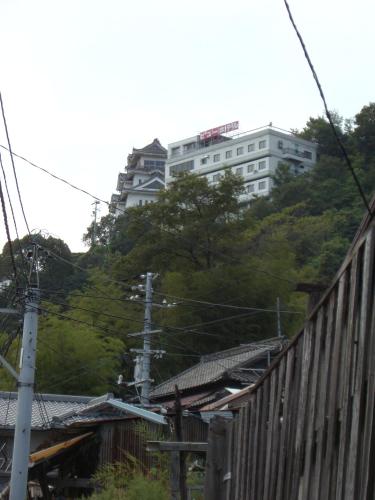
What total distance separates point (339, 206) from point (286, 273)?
80.2ft

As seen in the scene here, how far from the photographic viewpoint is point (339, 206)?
214 feet

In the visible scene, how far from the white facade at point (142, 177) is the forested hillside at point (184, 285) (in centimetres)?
3708

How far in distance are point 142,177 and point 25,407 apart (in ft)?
280

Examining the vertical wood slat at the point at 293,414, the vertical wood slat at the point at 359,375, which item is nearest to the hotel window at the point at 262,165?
the vertical wood slat at the point at 293,414

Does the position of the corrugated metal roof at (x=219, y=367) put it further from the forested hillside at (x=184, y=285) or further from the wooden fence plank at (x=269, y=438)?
the wooden fence plank at (x=269, y=438)

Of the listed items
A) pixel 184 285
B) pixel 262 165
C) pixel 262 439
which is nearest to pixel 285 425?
pixel 262 439

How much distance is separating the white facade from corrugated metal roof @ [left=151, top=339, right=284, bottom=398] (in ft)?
192

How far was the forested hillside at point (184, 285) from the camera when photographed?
36.6 metres

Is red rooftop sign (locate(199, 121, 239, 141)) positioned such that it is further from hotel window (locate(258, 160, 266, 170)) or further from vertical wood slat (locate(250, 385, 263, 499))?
vertical wood slat (locate(250, 385, 263, 499))

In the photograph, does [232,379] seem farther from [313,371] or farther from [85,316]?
[313,371]

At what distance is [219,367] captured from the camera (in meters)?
31.5

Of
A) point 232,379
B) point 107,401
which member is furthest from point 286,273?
point 107,401

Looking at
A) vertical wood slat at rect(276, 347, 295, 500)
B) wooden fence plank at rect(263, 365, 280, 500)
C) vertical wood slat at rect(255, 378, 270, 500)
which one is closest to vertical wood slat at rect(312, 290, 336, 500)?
vertical wood slat at rect(276, 347, 295, 500)

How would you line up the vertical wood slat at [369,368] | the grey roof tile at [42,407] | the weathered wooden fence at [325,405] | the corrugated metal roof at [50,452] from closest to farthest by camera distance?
1. the vertical wood slat at [369,368]
2. the weathered wooden fence at [325,405]
3. the corrugated metal roof at [50,452]
4. the grey roof tile at [42,407]
